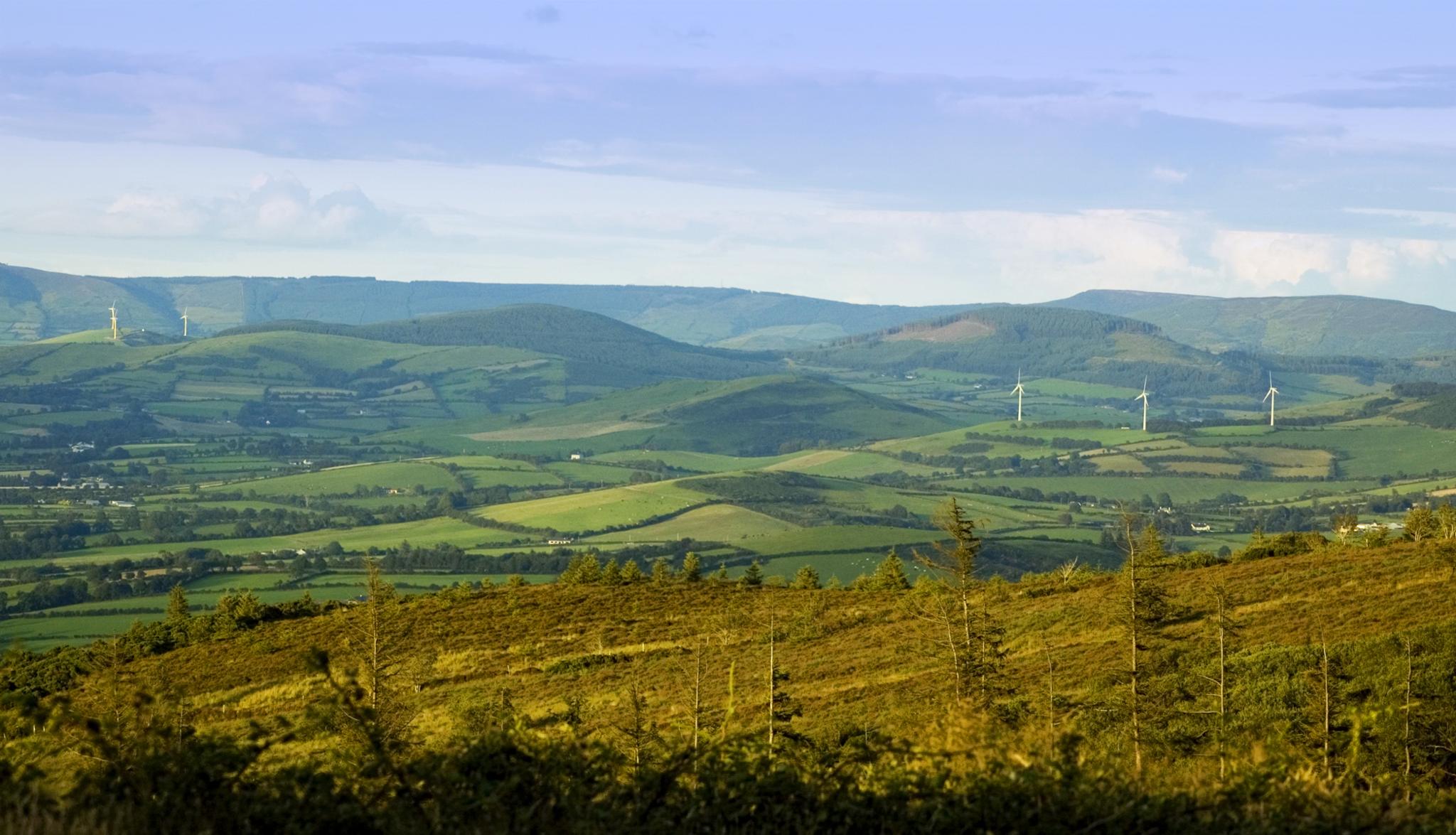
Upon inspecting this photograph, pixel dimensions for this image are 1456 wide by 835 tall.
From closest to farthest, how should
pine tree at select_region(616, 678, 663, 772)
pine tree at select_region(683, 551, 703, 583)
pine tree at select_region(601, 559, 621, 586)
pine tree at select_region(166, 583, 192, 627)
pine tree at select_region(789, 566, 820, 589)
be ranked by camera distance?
pine tree at select_region(616, 678, 663, 772), pine tree at select_region(166, 583, 192, 627), pine tree at select_region(789, 566, 820, 589), pine tree at select_region(601, 559, 621, 586), pine tree at select_region(683, 551, 703, 583)

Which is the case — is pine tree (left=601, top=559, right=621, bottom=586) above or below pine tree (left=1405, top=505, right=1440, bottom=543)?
below

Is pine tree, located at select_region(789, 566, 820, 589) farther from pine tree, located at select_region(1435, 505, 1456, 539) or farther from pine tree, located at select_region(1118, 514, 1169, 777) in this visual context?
pine tree, located at select_region(1118, 514, 1169, 777)

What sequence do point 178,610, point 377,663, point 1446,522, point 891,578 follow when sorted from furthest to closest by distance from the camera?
1. point 891,578
2. point 178,610
3. point 1446,522
4. point 377,663

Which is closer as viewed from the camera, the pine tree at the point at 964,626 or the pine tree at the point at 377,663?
the pine tree at the point at 377,663

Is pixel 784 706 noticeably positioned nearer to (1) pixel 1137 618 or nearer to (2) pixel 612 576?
(1) pixel 1137 618

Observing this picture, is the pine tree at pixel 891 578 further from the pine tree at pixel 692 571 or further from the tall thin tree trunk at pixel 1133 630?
the tall thin tree trunk at pixel 1133 630

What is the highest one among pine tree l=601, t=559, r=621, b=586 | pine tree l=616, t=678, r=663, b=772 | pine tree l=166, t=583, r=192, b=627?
pine tree l=616, t=678, r=663, b=772

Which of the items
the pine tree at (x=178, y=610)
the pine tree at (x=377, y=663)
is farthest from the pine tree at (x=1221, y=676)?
the pine tree at (x=178, y=610)

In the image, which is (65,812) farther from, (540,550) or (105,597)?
(540,550)

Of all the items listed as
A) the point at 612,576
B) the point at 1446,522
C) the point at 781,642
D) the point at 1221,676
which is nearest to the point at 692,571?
the point at 612,576

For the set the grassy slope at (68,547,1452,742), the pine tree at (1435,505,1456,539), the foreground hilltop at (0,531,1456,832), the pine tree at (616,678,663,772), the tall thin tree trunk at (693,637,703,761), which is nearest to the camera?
the foreground hilltop at (0,531,1456,832)

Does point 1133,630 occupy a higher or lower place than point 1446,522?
higher

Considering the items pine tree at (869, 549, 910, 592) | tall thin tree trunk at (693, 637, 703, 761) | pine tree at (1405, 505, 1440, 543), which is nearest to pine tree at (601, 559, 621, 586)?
pine tree at (869, 549, 910, 592)

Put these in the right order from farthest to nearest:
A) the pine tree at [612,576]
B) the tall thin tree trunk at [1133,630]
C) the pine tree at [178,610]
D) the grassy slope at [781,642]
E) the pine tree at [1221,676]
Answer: the pine tree at [612,576] < the pine tree at [178,610] < the grassy slope at [781,642] < the pine tree at [1221,676] < the tall thin tree trunk at [1133,630]
